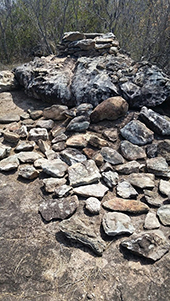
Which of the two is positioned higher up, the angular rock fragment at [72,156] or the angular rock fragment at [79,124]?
the angular rock fragment at [79,124]

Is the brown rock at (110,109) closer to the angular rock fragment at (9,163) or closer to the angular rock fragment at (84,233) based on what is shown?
the angular rock fragment at (9,163)

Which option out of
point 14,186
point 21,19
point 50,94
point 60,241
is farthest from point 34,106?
point 21,19

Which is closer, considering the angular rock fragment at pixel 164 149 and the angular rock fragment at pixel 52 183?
the angular rock fragment at pixel 52 183

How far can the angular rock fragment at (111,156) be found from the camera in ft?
8.70

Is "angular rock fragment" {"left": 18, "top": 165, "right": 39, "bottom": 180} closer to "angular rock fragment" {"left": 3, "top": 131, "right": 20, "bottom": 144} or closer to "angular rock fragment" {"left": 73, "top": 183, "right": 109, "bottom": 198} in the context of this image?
"angular rock fragment" {"left": 73, "top": 183, "right": 109, "bottom": 198}

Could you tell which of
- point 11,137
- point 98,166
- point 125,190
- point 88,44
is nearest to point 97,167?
point 98,166

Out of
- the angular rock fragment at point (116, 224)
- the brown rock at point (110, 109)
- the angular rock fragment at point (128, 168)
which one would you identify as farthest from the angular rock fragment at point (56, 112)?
the angular rock fragment at point (116, 224)

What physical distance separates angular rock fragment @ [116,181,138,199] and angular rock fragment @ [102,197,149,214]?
88 mm

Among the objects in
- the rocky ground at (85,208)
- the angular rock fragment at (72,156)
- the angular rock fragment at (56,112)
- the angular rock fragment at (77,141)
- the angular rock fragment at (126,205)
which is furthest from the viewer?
the angular rock fragment at (56,112)

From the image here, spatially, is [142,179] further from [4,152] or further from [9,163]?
[4,152]

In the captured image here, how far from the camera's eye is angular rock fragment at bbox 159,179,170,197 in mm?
2242

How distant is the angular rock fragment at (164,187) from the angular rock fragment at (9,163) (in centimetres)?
165

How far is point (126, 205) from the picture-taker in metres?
2.06

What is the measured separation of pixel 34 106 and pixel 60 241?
285 cm
